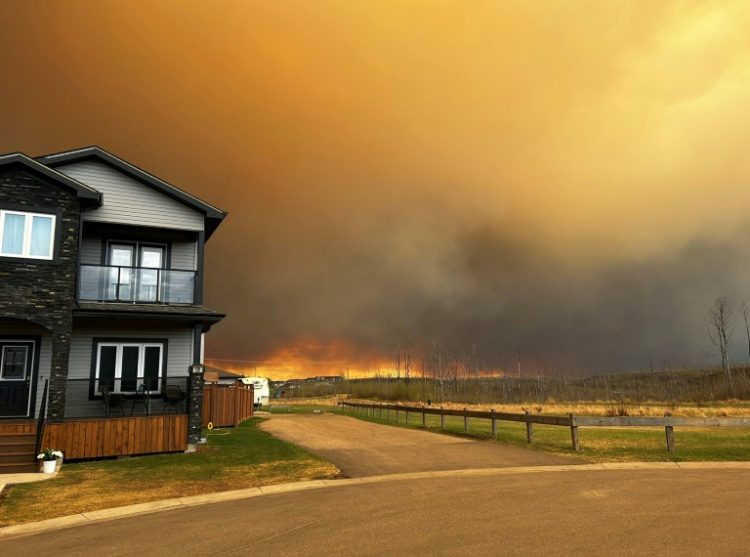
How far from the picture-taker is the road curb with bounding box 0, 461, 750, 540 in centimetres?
874

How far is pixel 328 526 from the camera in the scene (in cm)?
779

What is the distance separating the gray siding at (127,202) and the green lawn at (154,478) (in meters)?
8.19

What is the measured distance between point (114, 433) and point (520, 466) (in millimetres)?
11702

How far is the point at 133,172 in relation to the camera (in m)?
20.0

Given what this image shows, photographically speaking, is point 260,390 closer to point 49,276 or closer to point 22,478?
point 49,276

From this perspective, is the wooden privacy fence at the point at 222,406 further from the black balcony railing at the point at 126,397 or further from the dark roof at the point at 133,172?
the dark roof at the point at 133,172

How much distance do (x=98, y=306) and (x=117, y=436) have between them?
4235 mm

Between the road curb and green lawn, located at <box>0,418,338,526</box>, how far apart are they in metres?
0.47

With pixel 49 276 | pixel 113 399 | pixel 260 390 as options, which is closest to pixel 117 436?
pixel 113 399

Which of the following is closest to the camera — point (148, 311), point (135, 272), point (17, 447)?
point (17, 447)

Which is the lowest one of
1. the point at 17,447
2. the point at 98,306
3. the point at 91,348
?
the point at 17,447

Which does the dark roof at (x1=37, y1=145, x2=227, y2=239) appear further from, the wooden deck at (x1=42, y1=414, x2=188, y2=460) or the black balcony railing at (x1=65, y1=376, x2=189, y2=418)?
the wooden deck at (x1=42, y1=414, x2=188, y2=460)

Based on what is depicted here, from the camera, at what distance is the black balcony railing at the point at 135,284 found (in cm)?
1877

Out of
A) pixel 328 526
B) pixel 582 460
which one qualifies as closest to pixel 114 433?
pixel 328 526
